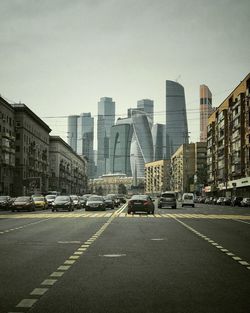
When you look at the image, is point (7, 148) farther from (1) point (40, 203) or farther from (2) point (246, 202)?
(2) point (246, 202)

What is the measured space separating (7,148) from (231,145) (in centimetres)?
4506

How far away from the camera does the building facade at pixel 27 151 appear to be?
102438mm

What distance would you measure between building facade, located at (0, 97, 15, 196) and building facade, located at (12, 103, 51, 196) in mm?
Answer: 2233

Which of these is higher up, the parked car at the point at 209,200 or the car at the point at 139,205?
the parked car at the point at 209,200

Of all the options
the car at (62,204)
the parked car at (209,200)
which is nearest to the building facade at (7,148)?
the parked car at (209,200)

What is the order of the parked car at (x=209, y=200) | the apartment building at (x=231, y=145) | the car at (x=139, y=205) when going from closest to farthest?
1. the car at (x=139, y=205)
2. the apartment building at (x=231, y=145)
3. the parked car at (x=209, y=200)

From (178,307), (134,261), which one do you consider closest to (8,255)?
(134,261)

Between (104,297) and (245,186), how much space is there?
88.6 m

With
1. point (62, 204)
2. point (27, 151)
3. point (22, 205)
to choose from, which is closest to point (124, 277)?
point (62, 204)

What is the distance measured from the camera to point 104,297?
719 cm

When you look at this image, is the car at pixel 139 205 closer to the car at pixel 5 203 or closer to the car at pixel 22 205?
the car at pixel 22 205

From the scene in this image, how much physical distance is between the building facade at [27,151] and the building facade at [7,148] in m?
2.23

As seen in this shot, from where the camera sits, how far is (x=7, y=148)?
92.1 m

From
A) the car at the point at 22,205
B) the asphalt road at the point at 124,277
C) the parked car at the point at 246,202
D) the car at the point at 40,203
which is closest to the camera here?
the asphalt road at the point at 124,277
